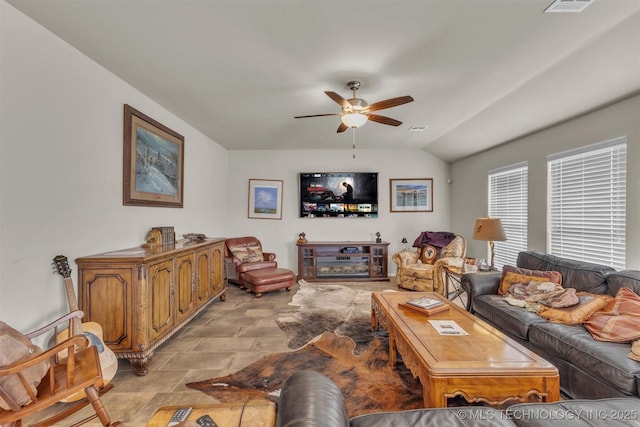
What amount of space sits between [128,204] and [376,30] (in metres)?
2.87

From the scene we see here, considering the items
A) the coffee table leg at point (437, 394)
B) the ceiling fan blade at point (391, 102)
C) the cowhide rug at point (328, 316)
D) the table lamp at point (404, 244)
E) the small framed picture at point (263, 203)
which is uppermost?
the ceiling fan blade at point (391, 102)

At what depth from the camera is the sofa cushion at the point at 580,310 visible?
2057 millimetres

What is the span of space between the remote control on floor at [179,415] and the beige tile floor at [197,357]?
3.25 feet

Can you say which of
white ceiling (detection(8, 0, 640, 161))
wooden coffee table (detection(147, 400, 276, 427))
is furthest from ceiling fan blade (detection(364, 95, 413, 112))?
wooden coffee table (detection(147, 400, 276, 427))

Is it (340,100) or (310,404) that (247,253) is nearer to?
(340,100)

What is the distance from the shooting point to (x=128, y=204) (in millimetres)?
2768

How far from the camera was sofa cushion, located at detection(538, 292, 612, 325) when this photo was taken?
2057 mm

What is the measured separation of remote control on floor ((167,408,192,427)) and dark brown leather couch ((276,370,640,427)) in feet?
1.21

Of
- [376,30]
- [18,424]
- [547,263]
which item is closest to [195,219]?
[18,424]

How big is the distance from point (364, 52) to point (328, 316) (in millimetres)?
2927

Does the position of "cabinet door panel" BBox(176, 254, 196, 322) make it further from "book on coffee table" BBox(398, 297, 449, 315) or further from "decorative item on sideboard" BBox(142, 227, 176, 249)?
"book on coffee table" BBox(398, 297, 449, 315)

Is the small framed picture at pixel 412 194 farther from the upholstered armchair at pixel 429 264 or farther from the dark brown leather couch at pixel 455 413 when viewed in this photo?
the dark brown leather couch at pixel 455 413

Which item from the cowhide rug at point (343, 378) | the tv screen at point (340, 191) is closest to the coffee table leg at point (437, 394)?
the cowhide rug at point (343, 378)

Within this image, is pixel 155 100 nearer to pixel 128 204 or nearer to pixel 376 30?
pixel 128 204
